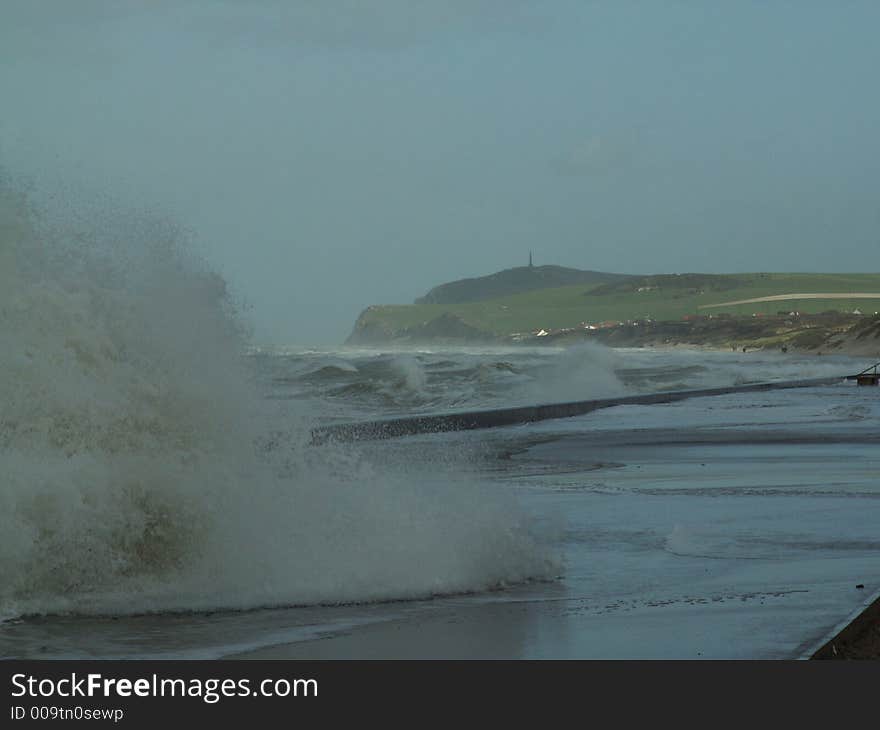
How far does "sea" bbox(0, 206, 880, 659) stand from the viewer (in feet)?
21.5

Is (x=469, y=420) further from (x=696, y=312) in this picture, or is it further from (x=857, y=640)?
(x=696, y=312)

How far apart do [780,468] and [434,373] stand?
1322 inches

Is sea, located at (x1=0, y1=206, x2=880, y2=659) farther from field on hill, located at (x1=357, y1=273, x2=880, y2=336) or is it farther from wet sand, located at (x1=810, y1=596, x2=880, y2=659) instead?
field on hill, located at (x1=357, y1=273, x2=880, y2=336)

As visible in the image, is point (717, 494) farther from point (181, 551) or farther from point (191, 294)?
point (181, 551)

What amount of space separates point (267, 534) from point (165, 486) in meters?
0.64

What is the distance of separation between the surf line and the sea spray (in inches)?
218

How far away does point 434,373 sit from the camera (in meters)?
48.1

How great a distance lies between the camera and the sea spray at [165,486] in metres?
7.49

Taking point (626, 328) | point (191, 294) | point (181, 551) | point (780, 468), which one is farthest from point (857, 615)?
point (626, 328)

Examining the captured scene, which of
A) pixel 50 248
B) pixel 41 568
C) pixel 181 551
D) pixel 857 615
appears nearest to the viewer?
pixel 857 615

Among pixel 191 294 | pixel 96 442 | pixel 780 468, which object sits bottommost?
pixel 780 468

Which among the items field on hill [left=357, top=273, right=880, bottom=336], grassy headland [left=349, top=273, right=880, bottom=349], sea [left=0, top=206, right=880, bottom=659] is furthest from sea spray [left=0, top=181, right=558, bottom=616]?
field on hill [left=357, top=273, right=880, bottom=336]

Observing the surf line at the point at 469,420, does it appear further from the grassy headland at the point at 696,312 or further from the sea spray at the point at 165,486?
the grassy headland at the point at 696,312
